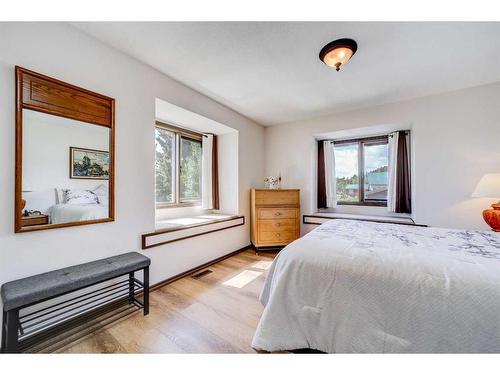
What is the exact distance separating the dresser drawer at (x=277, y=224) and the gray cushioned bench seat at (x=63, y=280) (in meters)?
2.06

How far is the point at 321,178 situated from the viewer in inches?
157

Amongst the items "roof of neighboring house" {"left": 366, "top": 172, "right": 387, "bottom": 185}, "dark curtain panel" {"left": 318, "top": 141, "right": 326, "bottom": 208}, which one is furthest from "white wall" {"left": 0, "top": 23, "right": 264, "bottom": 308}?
"roof of neighboring house" {"left": 366, "top": 172, "right": 387, "bottom": 185}

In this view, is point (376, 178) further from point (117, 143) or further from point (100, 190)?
A: point (100, 190)

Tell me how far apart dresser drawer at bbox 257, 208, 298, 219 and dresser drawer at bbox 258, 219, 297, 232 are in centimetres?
7

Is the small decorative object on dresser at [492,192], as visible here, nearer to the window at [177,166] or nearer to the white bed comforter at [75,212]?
the window at [177,166]

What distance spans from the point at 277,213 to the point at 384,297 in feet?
8.13

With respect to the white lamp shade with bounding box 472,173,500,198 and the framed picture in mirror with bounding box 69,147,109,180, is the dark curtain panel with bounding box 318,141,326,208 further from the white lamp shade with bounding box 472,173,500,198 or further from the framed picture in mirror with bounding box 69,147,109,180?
the framed picture in mirror with bounding box 69,147,109,180

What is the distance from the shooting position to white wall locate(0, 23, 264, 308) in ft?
4.45

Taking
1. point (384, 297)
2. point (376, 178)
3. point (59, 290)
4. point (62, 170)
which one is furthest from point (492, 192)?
point (62, 170)

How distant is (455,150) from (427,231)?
158 centimetres
